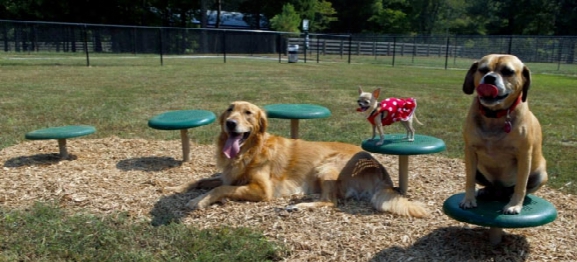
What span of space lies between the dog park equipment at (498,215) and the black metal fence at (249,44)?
24.2 metres

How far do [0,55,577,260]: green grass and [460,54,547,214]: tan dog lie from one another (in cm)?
194

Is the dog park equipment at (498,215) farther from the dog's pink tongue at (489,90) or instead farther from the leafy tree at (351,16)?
the leafy tree at (351,16)

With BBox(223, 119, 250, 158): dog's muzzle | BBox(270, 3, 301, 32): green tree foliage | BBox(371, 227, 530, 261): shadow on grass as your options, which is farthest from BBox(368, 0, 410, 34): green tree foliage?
BBox(371, 227, 530, 261): shadow on grass

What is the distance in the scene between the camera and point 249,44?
118ft

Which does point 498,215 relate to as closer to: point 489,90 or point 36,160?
point 489,90

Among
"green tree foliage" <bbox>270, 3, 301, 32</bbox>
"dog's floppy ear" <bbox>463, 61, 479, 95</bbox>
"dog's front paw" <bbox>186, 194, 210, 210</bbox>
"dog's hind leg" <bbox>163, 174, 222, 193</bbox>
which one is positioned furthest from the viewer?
"green tree foliage" <bbox>270, 3, 301, 32</bbox>

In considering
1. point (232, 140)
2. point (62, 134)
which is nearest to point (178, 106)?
point (62, 134)

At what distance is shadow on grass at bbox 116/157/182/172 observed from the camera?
626cm

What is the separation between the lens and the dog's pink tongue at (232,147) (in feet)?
16.0

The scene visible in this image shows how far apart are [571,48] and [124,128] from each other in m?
33.6

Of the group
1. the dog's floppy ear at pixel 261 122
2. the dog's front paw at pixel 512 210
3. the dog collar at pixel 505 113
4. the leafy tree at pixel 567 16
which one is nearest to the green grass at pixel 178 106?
the dog's floppy ear at pixel 261 122

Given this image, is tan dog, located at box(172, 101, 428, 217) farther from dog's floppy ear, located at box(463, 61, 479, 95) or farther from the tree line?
the tree line

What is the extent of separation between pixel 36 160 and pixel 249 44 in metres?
30.5

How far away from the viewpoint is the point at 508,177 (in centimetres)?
368
